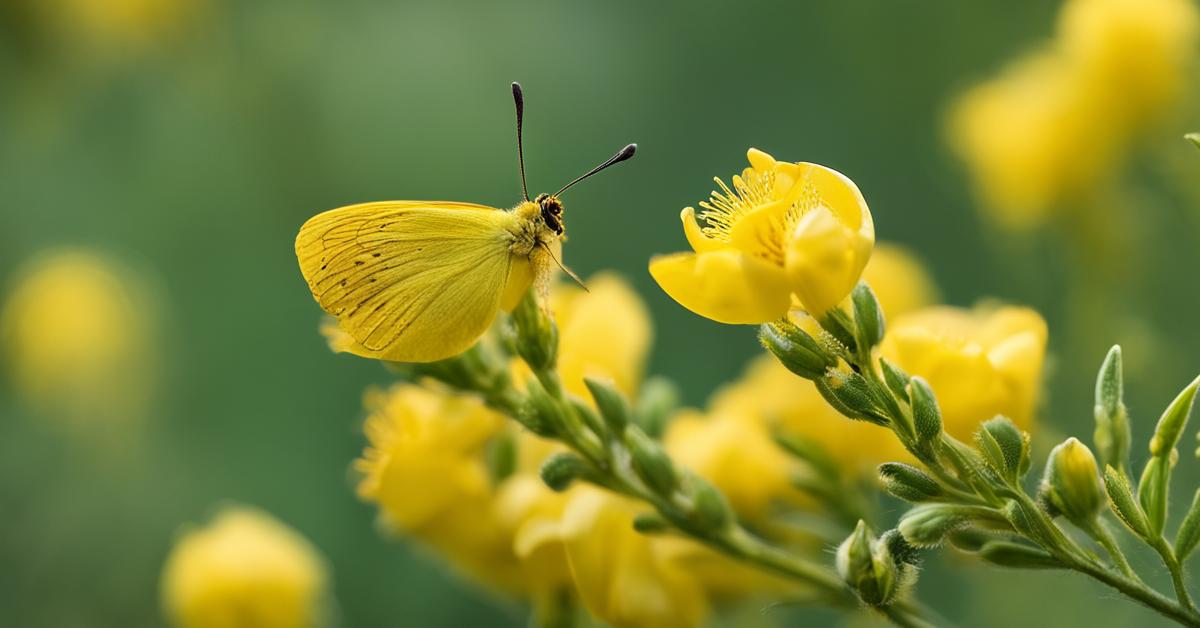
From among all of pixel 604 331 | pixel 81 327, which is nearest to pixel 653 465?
pixel 604 331

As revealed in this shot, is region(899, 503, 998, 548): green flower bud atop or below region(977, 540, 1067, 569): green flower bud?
atop

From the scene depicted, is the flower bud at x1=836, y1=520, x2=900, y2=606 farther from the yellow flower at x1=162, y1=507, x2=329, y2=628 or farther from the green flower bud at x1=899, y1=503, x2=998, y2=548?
the yellow flower at x1=162, y1=507, x2=329, y2=628

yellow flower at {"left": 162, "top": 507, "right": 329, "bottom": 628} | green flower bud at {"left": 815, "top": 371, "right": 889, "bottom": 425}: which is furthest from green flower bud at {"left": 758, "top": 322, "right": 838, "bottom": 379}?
yellow flower at {"left": 162, "top": 507, "right": 329, "bottom": 628}

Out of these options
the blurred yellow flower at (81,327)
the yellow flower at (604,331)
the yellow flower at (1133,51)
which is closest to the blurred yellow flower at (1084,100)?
the yellow flower at (1133,51)

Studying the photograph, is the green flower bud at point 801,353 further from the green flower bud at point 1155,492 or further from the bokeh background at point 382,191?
the bokeh background at point 382,191

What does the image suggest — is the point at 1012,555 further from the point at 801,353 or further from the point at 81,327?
the point at 81,327

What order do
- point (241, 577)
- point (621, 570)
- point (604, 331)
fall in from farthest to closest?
point (241, 577) → point (604, 331) → point (621, 570)

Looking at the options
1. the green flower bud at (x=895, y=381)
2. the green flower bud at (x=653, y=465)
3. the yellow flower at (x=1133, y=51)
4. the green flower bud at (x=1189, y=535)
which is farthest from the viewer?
the yellow flower at (x=1133, y=51)
